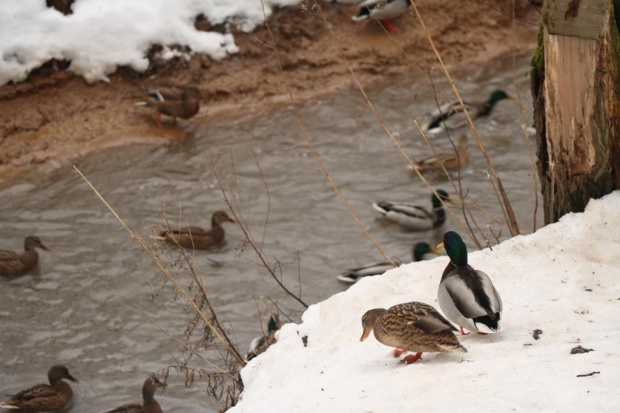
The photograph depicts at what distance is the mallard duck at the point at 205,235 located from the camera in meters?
9.81

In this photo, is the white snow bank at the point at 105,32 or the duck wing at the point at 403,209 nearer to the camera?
the duck wing at the point at 403,209

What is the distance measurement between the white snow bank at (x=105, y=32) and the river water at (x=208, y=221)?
1.11 m

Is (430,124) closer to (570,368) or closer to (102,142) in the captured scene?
(102,142)

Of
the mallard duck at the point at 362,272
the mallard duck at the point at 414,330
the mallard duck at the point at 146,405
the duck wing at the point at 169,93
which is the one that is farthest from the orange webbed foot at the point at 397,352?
the duck wing at the point at 169,93

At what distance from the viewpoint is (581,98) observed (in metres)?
6.22

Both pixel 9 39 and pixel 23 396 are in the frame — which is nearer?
pixel 23 396

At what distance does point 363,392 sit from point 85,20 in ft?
27.9

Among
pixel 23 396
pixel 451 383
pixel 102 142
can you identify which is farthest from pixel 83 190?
pixel 451 383

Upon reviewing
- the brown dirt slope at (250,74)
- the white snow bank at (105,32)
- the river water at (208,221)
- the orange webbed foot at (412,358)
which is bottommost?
the river water at (208,221)

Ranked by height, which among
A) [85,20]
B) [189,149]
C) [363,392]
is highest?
[363,392]

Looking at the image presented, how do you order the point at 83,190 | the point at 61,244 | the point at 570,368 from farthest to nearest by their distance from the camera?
1. the point at 83,190
2. the point at 61,244
3. the point at 570,368

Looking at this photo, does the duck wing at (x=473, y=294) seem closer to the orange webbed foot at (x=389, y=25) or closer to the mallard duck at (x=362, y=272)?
the mallard duck at (x=362, y=272)

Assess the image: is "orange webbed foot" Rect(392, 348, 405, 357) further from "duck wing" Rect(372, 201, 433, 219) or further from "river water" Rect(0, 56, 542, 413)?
"duck wing" Rect(372, 201, 433, 219)

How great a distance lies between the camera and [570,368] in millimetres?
4496
